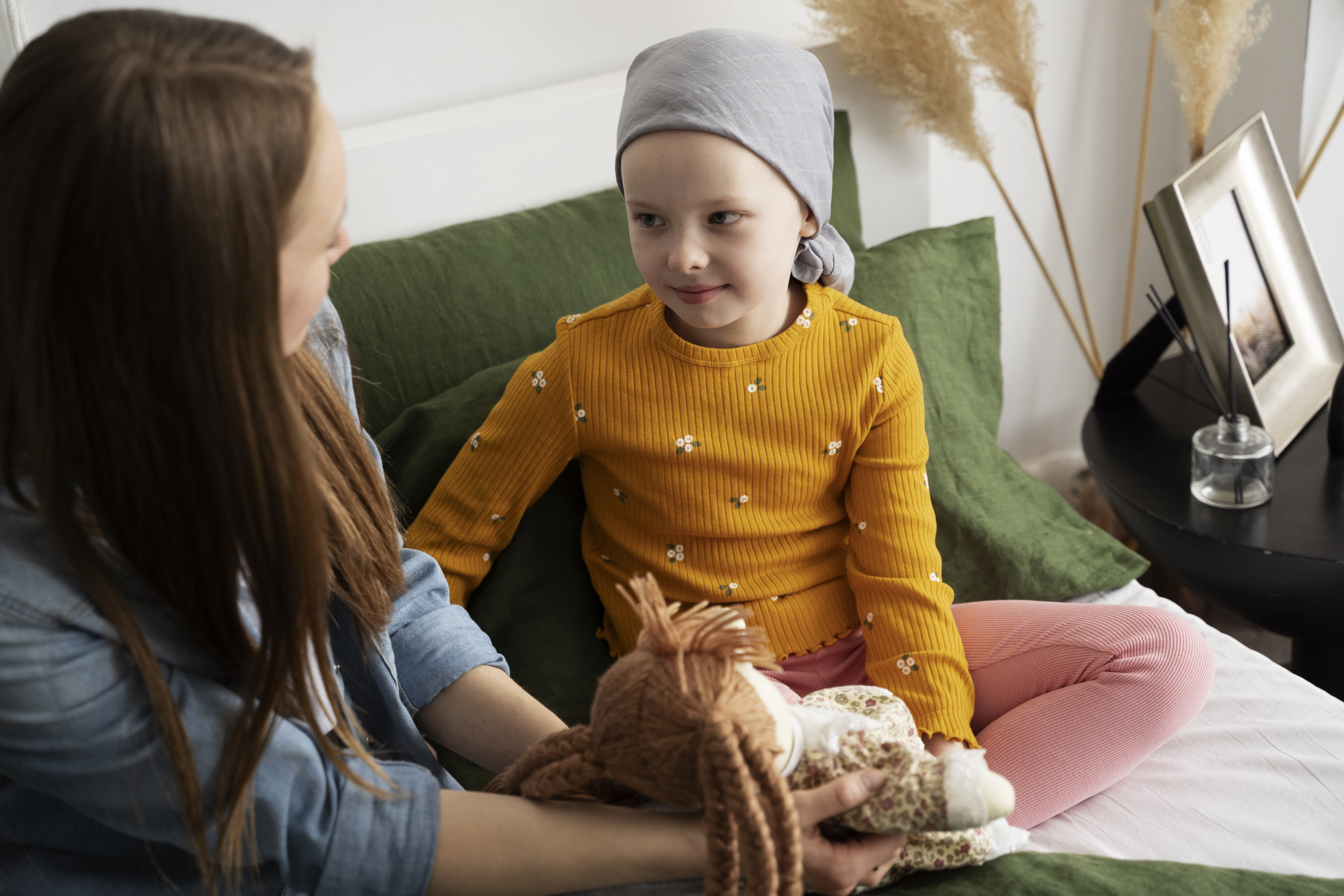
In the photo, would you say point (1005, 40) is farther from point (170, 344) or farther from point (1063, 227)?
point (170, 344)

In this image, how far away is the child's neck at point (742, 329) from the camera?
1.08 meters

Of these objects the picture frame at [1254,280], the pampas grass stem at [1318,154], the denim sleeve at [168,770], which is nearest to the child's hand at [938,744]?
the denim sleeve at [168,770]

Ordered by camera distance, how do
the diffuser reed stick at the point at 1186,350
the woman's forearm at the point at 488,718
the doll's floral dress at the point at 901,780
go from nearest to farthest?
the doll's floral dress at the point at 901,780 → the woman's forearm at the point at 488,718 → the diffuser reed stick at the point at 1186,350

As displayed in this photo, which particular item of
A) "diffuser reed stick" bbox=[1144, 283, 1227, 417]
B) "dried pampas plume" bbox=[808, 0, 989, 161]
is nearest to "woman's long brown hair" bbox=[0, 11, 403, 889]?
"dried pampas plume" bbox=[808, 0, 989, 161]

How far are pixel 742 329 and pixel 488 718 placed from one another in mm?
464

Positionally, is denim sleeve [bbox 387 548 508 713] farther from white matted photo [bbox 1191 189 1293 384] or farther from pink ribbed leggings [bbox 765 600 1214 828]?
white matted photo [bbox 1191 189 1293 384]

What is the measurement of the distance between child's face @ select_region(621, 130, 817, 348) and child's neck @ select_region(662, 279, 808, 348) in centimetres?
6

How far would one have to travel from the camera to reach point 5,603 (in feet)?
1.98

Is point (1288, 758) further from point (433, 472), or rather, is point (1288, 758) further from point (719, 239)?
point (433, 472)

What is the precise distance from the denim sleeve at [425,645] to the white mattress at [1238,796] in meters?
0.56

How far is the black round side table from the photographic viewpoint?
128cm

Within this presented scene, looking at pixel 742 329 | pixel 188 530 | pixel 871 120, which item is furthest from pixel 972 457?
pixel 188 530

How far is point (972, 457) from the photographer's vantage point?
4.25ft

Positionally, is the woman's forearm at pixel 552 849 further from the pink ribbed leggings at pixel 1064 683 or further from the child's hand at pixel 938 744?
the child's hand at pixel 938 744
